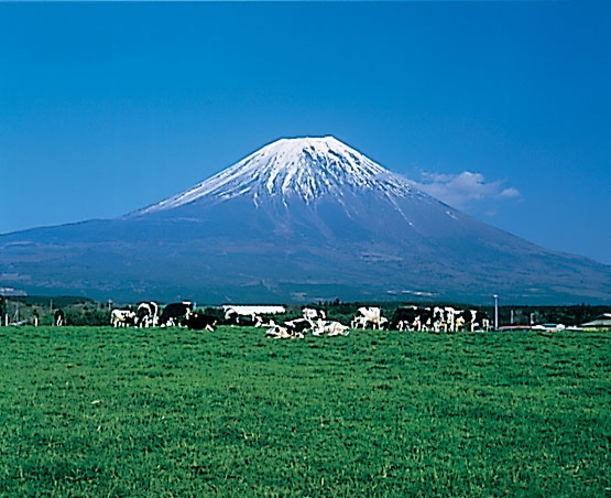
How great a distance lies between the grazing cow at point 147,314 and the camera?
30.3m

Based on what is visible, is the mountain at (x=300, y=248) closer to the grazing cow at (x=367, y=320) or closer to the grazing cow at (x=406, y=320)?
the grazing cow at (x=367, y=320)

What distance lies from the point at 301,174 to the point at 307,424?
177357 millimetres

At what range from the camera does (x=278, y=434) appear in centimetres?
991

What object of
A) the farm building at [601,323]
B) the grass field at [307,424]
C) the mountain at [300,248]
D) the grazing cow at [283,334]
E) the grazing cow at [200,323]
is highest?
the mountain at [300,248]

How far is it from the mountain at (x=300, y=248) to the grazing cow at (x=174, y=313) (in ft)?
304

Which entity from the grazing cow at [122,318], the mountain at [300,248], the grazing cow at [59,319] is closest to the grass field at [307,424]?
the grazing cow at [122,318]

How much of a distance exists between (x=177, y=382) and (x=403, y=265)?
142460 mm

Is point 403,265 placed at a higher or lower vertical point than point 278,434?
higher

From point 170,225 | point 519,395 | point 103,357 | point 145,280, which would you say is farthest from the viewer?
point 170,225

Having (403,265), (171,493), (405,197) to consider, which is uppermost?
(405,197)

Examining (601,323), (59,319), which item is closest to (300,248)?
(601,323)

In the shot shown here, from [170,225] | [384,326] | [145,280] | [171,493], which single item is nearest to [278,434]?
[171,493]

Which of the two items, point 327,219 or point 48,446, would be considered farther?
point 327,219

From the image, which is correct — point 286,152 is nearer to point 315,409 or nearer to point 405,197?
point 405,197
